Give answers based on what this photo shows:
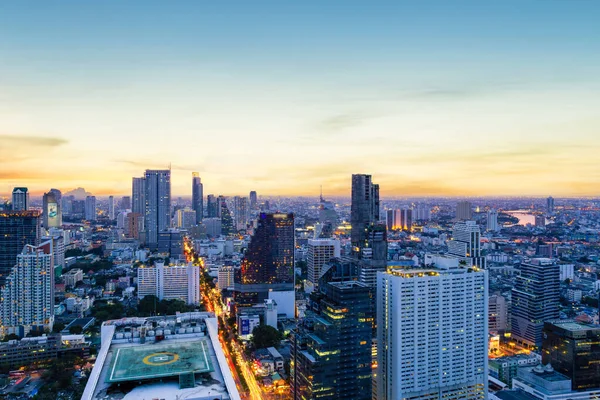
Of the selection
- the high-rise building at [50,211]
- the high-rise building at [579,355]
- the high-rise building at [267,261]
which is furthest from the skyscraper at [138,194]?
the high-rise building at [579,355]

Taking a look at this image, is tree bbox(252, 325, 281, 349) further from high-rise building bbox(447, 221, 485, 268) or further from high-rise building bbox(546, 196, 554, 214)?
high-rise building bbox(546, 196, 554, 214)

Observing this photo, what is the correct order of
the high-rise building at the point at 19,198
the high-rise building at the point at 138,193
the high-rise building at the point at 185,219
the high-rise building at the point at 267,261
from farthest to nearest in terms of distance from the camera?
the high-rise building at the point at 185,219 → the high-rise building at the point at 138,193 → the high-rise building at the point at 19,198 → the high-rise building at the point at 267,261

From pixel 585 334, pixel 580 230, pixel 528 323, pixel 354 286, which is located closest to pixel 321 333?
pixel 354 286

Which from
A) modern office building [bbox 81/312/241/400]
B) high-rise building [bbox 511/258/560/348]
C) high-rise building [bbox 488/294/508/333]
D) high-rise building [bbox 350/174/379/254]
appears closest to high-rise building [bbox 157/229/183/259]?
high-rise building [bbox 350/174/379/254]

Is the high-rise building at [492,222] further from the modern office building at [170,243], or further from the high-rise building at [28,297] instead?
the high-rise building at [28,297]

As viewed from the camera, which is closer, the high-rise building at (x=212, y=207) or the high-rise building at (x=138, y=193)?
the high-rise building at (x=138, y=193)

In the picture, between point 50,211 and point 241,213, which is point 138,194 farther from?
point 241,213

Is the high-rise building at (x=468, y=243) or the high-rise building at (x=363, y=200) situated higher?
the high-rise building at (x=363, y=200)
